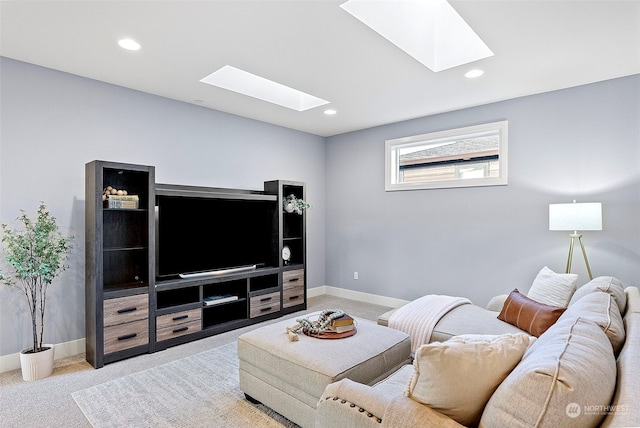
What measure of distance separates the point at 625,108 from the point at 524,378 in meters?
3.62

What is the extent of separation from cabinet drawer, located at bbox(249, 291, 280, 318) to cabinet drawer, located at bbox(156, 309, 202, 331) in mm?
686

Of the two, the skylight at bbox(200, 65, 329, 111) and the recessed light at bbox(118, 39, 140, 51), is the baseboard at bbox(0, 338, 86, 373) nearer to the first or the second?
the recessed light at bbox(118, 39, 140, 51)

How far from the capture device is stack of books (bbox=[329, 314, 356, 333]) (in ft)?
7.70

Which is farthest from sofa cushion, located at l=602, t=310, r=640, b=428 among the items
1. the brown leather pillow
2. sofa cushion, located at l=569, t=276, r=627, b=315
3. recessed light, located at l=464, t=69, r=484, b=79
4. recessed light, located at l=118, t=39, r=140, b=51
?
recessed light, located at l=118, t=39, r=140, b=51

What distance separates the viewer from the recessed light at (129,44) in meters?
→ 2.61

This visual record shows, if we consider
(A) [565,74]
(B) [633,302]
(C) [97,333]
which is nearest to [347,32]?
(A) [565,74]

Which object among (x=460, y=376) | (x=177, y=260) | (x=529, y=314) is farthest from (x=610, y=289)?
(x=177, y=260)

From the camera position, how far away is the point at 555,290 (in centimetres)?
271

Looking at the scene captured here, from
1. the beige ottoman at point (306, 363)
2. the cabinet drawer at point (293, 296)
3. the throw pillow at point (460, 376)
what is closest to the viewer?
the throw pillow at point (460, 376)

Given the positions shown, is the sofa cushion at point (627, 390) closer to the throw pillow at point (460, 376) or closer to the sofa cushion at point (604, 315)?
the sofa cushion at point (604, 315)

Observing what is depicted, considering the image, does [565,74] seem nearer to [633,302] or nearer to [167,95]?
[633,302]

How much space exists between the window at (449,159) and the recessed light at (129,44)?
3.41 metres

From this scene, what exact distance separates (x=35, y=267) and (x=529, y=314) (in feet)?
12.6

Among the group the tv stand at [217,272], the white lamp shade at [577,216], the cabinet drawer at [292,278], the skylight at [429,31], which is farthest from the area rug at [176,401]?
the white lamp shade at [577,216]
